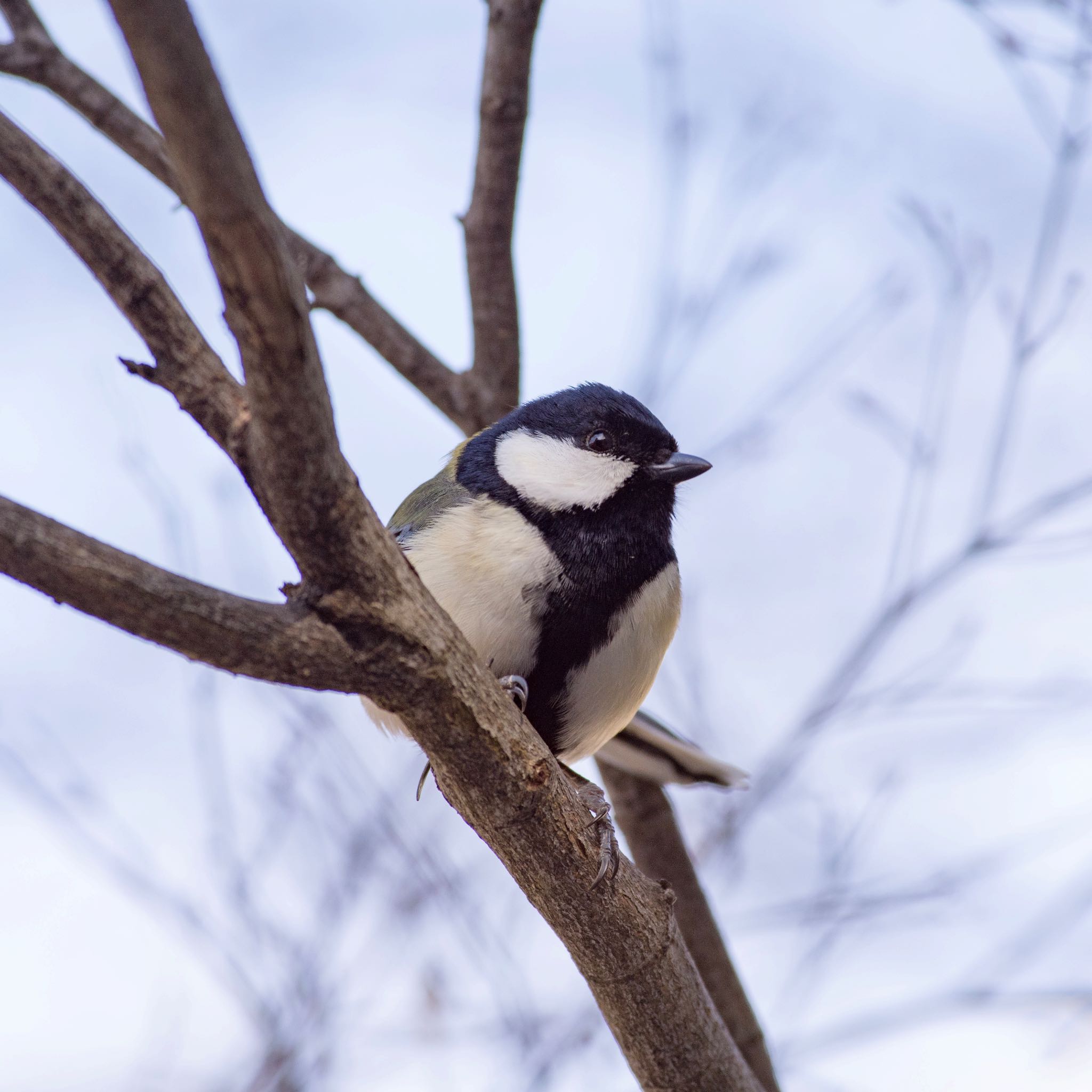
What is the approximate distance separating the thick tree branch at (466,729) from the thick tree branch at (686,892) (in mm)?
676

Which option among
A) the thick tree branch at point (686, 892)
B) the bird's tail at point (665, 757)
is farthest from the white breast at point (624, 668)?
the thick tree branch at point (686, 892)

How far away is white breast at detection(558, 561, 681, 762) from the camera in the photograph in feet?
6.68

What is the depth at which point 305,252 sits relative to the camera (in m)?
2.79

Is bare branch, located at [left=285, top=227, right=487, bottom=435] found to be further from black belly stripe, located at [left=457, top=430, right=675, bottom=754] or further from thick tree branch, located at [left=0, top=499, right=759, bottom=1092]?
thick tree branch, located at [left=0, top=499, right=759, bottom=1092]

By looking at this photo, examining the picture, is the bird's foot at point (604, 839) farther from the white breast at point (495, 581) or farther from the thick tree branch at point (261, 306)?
the thick tree branch at point (261, 306)

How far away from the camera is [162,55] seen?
92cm

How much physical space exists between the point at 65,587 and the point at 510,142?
1961 mm

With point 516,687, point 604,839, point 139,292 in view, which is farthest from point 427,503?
point 139,292

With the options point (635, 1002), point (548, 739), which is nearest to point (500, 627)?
point (548, 739)

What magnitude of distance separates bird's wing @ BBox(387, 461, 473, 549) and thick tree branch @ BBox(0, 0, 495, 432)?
21.1 inches

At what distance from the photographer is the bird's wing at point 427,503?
2135 millimetres

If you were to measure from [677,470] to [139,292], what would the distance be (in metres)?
1.21

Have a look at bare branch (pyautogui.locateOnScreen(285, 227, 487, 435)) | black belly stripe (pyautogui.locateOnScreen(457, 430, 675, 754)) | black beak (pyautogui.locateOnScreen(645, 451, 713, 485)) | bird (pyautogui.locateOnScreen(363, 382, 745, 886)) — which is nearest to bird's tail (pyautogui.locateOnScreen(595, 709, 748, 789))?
bird (pyautogui.locateOnScreen(363, 382, 745, 886))

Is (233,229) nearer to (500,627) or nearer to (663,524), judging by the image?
(500,627)
